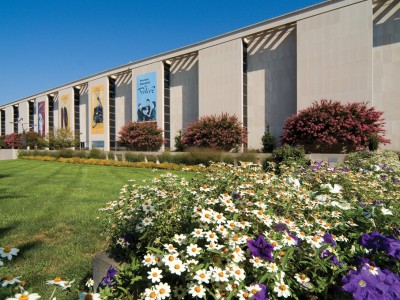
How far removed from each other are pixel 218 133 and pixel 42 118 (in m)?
35.9

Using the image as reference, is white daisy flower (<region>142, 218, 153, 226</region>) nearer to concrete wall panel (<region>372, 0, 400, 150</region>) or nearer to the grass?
the grass

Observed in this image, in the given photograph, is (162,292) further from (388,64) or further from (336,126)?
(388,64)

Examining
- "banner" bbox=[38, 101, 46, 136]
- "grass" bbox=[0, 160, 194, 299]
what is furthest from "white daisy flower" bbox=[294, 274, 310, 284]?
"banner" bbox=[38, 101, 46, 136]

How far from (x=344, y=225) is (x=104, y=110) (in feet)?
110

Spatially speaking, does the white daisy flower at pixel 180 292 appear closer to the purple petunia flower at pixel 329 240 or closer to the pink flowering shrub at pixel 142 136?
the purple petunia flower at pixel 329 240

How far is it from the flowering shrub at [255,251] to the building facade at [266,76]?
17605mm

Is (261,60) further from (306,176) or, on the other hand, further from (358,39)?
(306,176)

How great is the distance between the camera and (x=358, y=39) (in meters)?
16.4

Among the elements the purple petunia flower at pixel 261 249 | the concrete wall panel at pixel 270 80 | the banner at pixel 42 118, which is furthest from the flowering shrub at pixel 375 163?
the banner at pixel 42 118

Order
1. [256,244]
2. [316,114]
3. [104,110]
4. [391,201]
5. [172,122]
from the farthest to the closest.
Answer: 1. [104,110]
2. [172,122]
3. [316,114]
4. [391,201]
5. [256,244]

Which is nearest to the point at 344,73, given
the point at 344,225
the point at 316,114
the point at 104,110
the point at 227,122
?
the point at 316,114

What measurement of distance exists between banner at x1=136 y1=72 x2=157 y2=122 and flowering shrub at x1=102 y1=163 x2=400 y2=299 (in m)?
25.7

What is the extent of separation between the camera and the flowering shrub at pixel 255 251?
4.08 feet

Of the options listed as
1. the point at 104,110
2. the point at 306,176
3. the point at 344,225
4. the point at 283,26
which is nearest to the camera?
the point at 344,225
